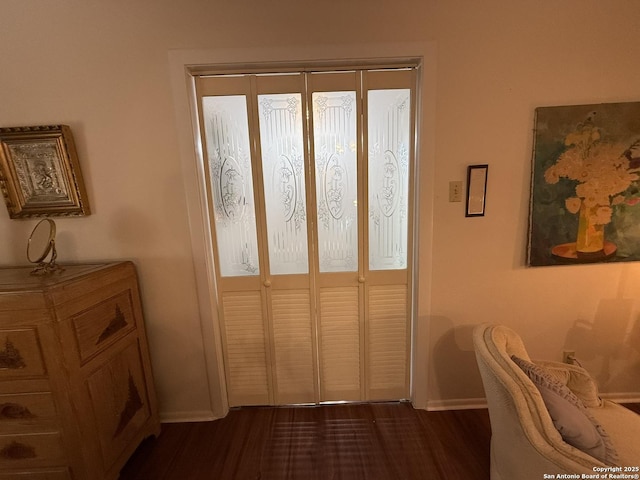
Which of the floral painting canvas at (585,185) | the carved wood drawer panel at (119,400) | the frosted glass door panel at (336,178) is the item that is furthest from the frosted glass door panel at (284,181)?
the floral painting canvas at (585,185)

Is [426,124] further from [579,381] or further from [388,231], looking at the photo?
[579,381]

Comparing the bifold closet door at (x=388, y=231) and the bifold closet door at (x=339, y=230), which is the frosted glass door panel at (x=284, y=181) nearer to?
the bifold closet door at (x=339, y=230)

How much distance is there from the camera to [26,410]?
1.07 metres

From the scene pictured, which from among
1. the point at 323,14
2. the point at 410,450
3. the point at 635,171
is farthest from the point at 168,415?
the point at 635,171

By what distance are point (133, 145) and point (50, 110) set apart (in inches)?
18.1

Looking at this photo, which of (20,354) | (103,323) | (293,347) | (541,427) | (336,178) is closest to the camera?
(541,427)

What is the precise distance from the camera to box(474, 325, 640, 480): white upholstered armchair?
85 cm

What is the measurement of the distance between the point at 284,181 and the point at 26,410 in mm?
1577

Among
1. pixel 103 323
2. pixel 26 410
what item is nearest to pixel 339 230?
pixel 103 323

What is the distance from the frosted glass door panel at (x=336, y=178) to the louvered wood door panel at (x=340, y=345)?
20cm

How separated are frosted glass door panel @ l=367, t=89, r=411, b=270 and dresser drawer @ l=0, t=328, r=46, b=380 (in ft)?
5.37

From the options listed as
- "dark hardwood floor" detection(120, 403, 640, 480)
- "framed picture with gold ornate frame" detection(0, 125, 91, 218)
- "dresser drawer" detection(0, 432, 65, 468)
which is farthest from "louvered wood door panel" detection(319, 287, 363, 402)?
"framed picture with gold ornate frame" detection(0, 125, 91, 218)

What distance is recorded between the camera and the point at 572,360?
62.5 inches

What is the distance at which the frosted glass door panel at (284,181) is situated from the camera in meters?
1.50
